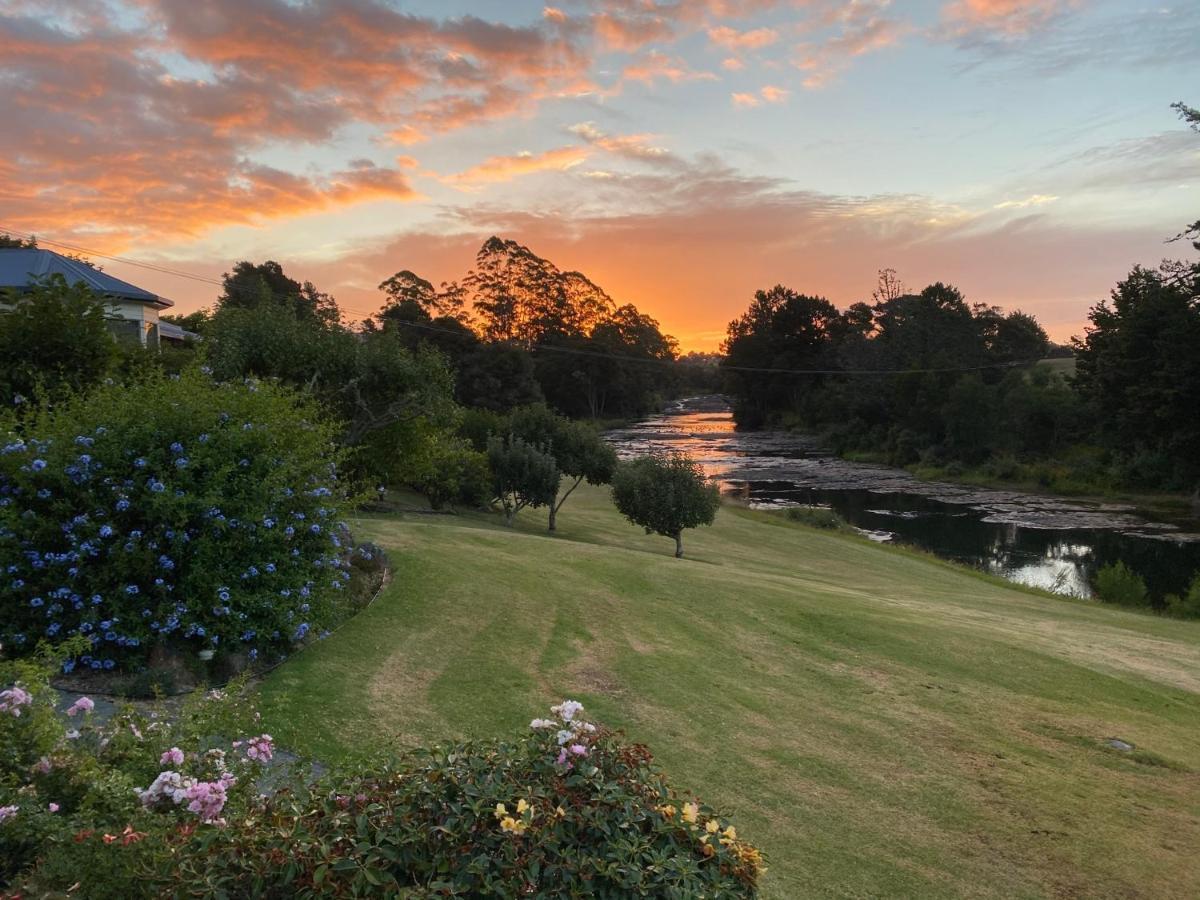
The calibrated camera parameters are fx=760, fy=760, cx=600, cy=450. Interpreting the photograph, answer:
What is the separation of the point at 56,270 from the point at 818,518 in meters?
37.9

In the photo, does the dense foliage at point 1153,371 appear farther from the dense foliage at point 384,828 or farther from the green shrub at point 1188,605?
the dense foliage at point 384,828

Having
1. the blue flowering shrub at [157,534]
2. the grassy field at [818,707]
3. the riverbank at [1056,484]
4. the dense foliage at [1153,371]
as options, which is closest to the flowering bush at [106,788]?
the grassy field at [818,707]

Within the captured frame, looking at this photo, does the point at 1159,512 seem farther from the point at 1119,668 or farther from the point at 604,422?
the point at 604,422

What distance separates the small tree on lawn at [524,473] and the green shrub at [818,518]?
16.0 meters

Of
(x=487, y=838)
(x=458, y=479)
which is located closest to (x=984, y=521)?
(x=458, y=479)

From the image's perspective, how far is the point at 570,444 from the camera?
35.0m

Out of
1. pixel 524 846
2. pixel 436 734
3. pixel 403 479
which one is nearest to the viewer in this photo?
pixel 524 846

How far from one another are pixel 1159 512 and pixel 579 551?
4606 centimetres

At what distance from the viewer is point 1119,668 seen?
45.2 ft

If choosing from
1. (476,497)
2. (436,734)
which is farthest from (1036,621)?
(476,497)

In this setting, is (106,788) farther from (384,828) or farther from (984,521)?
(984,521)

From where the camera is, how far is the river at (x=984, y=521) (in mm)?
34875

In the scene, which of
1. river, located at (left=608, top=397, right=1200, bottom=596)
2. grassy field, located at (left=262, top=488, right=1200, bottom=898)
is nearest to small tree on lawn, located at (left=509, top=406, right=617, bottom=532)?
river, located at (left=608, top=397, right=1200, bottom=596)

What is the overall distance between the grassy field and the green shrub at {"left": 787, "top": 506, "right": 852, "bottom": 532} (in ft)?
77.9
